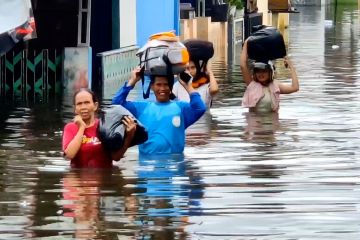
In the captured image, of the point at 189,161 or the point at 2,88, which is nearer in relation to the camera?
the point at 189,161

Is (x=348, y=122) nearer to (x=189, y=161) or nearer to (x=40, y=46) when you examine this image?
(x=189, y=161)

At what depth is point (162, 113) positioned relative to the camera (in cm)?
1229

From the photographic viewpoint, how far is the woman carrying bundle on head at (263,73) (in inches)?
689

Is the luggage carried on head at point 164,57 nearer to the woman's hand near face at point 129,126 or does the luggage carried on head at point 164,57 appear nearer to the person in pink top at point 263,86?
the woman's hand near face at point 129,126

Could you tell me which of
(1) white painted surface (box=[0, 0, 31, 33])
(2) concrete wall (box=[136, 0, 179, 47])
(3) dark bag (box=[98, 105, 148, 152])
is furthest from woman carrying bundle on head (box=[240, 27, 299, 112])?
(2) concrete wall (box=[136, 0, 179, 47])

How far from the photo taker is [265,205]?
9.89 meters

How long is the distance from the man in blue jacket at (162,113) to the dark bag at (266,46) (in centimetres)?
529

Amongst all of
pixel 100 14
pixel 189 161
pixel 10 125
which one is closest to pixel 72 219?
pixel 189 161

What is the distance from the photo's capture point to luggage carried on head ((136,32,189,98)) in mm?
12180

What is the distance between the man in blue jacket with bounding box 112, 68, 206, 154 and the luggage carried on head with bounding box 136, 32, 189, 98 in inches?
3.6

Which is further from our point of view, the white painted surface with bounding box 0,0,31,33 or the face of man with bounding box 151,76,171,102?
the white painted surface with bounding box 0,0,31,33

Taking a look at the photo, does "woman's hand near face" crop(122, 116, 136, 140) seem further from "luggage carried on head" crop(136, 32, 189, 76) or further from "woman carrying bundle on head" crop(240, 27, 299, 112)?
"woman carrying bundle on head" crop(240, 27, 299, 112)

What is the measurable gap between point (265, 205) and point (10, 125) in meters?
7.94

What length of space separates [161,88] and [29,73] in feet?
37.5
